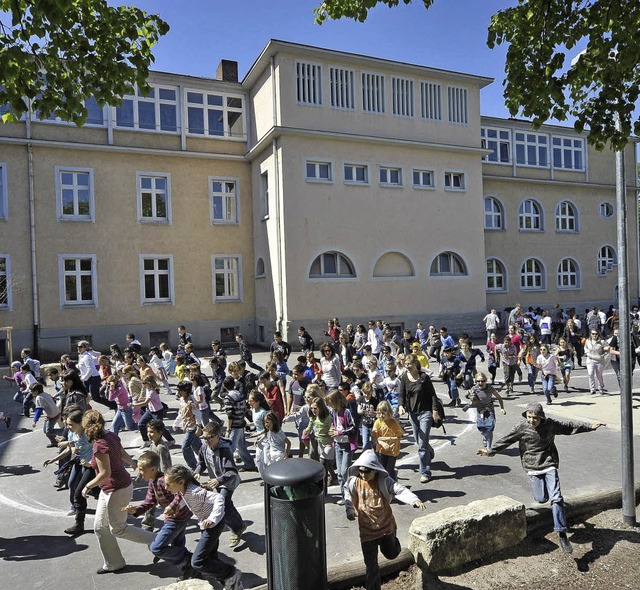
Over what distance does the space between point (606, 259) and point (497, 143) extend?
34.4 feet

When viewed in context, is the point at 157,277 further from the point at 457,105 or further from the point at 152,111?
the point at 457,105

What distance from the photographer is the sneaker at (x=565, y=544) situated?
228 inches

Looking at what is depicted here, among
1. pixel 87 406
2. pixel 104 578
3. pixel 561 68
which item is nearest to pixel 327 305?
pixel 87 406

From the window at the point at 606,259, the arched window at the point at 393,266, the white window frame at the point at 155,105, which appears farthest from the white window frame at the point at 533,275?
the white window frame at the point at 155,105

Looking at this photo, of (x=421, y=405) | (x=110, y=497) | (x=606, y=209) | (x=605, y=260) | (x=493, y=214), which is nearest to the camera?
(x=110, y=497)

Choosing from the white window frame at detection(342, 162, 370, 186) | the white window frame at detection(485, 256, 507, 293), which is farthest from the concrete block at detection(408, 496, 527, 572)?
the white window frame at detection(485, 256, 507, 293)

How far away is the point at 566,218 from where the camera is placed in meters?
32.4

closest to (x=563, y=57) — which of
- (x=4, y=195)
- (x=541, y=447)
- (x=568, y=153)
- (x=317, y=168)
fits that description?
(x=541, y=447)

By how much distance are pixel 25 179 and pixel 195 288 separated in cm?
806

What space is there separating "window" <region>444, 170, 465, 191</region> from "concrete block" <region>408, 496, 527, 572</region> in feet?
71.8

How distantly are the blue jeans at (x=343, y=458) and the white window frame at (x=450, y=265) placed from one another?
19.1 metres

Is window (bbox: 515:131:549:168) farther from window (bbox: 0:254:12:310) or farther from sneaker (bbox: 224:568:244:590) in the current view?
sneaker (bbox: 224:568:244:590)

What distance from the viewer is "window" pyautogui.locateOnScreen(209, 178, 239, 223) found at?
24.9 metres

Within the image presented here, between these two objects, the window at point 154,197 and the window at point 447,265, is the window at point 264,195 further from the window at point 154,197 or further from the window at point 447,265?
the window at point 447,265
